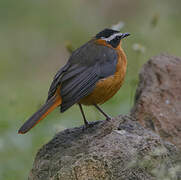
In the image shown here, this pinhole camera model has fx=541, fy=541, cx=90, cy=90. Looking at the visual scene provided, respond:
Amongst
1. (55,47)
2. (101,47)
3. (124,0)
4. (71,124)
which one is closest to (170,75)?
(101,47)

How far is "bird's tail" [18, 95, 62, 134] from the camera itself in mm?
6012

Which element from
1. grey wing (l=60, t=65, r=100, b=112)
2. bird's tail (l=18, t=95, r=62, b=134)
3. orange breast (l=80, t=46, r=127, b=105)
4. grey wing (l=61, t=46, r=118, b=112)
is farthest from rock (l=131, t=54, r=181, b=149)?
bird's tail (l=18, t=95, r=62, b=134)

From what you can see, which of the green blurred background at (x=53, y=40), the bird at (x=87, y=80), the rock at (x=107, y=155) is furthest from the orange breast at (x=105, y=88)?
the green blurred background at (x=53, y=40)

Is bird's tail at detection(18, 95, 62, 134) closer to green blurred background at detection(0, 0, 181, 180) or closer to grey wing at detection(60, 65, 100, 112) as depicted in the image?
grey wing at detection(60, 65, 100, 112)

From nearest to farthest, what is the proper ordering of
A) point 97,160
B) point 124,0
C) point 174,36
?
point 97,160 → point 174,36 → point 124,0

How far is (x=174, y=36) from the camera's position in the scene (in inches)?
530

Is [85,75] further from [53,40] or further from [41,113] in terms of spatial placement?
[53,40]

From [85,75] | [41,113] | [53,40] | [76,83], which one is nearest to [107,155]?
[41,113]

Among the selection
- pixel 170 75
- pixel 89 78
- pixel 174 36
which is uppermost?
pixel 89 78

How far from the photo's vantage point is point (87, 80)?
6.52m

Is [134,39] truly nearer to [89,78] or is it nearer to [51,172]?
[89,78]

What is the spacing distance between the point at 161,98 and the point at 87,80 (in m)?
1.10

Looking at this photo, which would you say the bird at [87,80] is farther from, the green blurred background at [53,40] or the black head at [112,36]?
the green blurred background at [53,40]

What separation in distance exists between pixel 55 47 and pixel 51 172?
31.8ft
